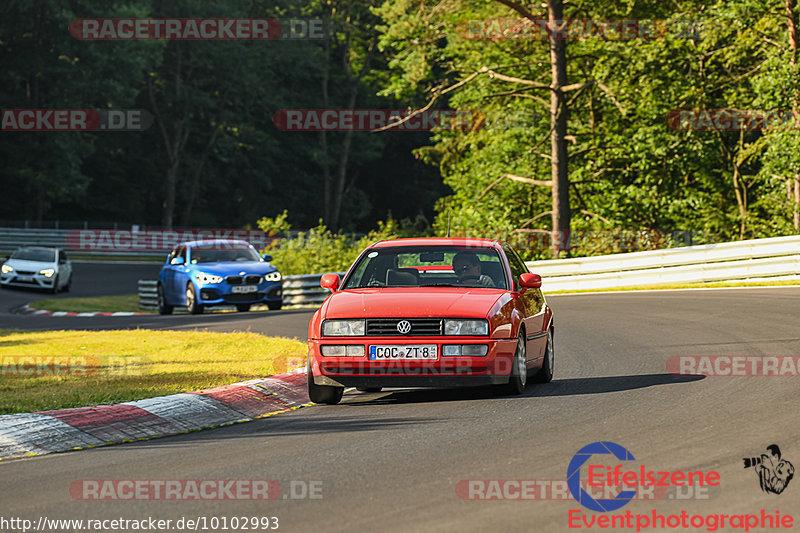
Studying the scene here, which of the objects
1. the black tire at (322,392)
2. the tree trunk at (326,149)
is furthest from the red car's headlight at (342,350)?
the tree trunk at (326,149)

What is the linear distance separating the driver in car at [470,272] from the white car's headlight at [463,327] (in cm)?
116

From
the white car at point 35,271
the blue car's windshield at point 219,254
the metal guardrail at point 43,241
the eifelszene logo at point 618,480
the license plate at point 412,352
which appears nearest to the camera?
the eifelszene logo at point 618,480

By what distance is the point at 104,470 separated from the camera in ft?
23.0

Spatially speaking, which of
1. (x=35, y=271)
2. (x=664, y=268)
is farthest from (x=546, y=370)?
(x=35, y=271)

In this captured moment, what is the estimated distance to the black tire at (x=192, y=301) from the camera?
24.1 meters

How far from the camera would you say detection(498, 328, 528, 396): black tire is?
389 inches

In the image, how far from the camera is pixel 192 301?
2419cm

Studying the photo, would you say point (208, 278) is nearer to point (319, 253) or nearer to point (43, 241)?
point (319, 253)

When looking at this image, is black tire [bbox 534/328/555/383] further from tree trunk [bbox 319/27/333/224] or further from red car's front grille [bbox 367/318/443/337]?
tree trunk [bbox 319/27/333/224]

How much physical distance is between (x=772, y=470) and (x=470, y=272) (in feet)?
15.8

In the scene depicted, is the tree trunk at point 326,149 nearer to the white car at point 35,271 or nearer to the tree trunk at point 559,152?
the white car at point 35,271

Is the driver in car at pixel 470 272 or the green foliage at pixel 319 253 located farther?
the green foliage at pixel 319 253

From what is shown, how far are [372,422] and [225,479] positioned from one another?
2.33 meters

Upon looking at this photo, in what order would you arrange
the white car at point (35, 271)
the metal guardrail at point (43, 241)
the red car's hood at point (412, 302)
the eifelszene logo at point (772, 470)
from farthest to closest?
the metal guardrail at point (43, 241) → the white car at point (35, 271) → the red car's hood at point (412, 302) → the eifelszene logo at point (772, 470)
